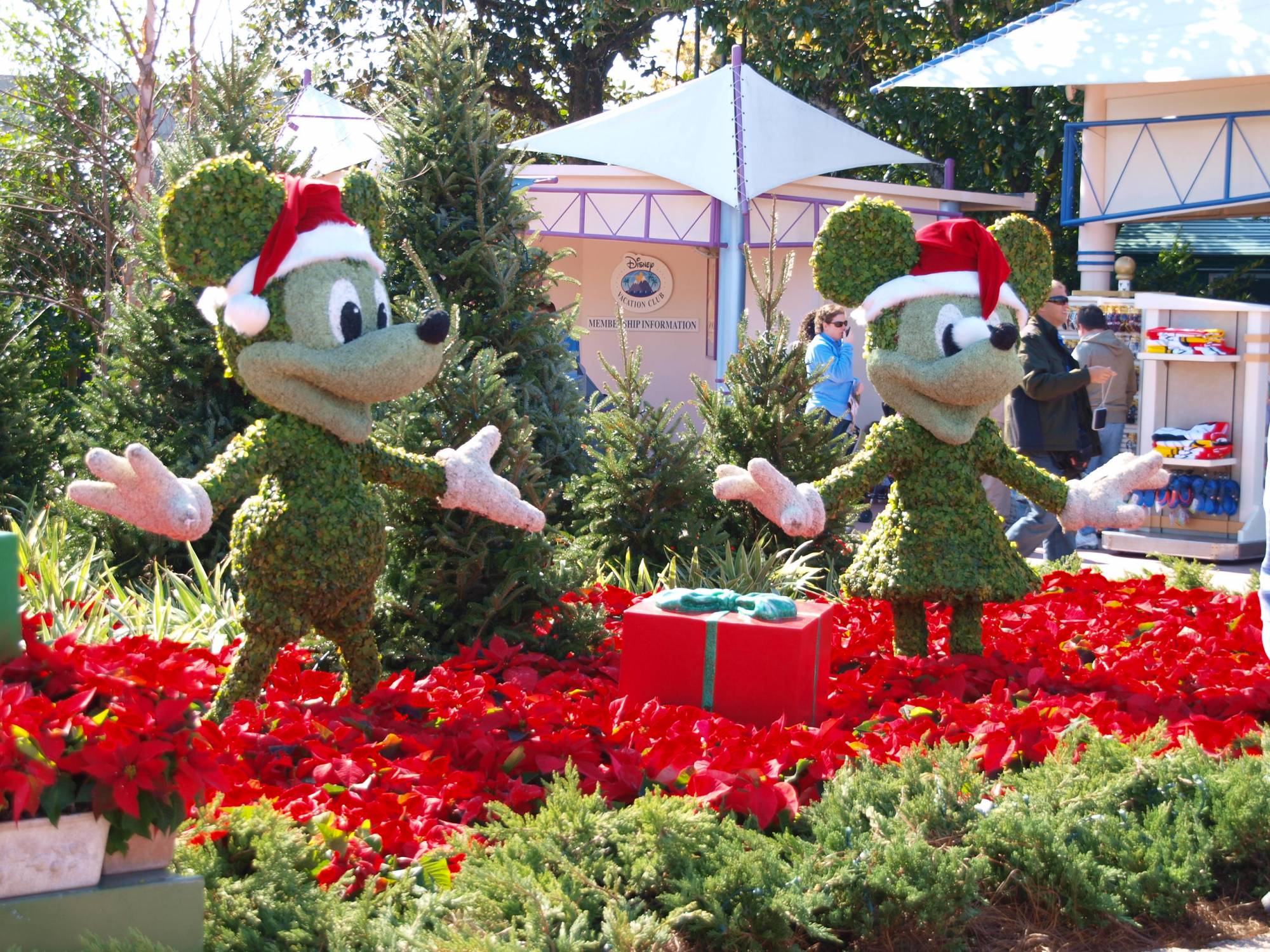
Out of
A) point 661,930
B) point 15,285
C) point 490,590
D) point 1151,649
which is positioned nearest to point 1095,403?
point 1151,649

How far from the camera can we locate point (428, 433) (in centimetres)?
483

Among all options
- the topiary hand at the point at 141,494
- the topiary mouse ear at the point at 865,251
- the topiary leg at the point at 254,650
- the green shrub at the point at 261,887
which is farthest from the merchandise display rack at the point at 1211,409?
the green shrub at the point at 261,887

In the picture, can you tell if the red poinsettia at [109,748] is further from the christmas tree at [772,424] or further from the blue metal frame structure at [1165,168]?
the blue metal frame structure at [1165,168]

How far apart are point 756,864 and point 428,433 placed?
8.11ft

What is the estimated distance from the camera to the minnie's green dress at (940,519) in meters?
4.72

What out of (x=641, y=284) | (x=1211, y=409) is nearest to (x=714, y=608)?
(x=1211, y=409)

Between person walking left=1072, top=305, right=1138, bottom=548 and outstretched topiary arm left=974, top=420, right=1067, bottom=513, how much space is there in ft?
14.0

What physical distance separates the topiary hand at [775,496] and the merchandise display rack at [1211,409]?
5.32 meters

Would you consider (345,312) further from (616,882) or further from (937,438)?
(937,438)

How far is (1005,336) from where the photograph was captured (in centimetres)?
451

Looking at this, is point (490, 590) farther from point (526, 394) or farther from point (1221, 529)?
point (1221, 529)

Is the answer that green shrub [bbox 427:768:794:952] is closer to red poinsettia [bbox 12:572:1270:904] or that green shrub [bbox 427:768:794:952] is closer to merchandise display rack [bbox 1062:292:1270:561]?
red poinsettia [bbox 12:572:1270:904]

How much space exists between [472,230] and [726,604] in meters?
2.41

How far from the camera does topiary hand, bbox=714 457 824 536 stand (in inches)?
178
